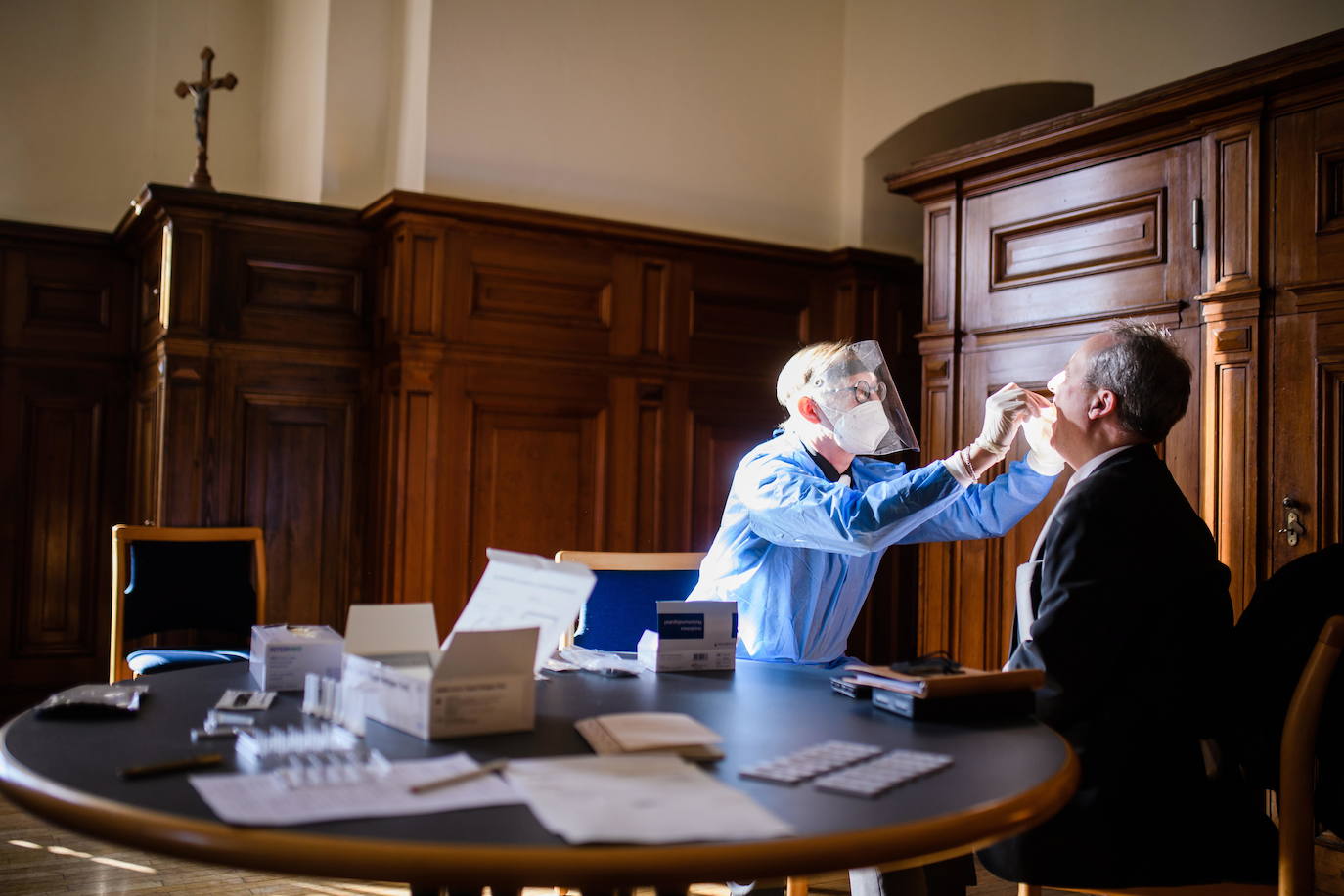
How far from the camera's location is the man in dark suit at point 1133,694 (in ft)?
5.27

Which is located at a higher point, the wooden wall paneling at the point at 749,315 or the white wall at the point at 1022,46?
the white wall at the point at 1022,46

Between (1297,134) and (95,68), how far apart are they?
15.3 feet

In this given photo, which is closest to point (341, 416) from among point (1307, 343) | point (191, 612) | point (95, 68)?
point (191, 612)

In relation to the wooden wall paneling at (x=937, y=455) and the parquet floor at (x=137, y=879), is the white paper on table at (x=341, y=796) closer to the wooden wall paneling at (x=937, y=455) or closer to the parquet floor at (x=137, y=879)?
the parquet floor at (x=137, y=879)

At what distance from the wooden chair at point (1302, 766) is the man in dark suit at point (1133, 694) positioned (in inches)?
2.0

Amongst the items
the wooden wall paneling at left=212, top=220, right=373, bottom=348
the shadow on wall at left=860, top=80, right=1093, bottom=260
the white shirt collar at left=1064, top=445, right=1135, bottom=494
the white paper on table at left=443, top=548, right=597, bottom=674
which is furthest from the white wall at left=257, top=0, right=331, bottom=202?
the white shirt collar at left=1064, top=445, right=1135, bottom=494

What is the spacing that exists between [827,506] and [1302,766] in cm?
91

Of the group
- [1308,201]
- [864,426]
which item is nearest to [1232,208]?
[1308,201]

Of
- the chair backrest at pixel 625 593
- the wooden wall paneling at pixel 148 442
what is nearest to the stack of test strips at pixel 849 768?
the chair backrest at pixel 625 593

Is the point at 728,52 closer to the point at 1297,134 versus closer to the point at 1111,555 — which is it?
the point at 1297,134

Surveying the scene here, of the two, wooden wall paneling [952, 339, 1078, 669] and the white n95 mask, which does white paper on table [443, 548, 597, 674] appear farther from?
wooden wall paneling [952, 339, 1078, 669]

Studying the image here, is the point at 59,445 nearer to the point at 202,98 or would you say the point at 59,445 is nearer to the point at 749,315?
the point at 202,98

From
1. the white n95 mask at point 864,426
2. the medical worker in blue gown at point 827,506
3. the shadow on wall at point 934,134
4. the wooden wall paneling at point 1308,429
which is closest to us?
the medical worker in blue gown at point 827,506

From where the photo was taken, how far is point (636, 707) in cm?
167
